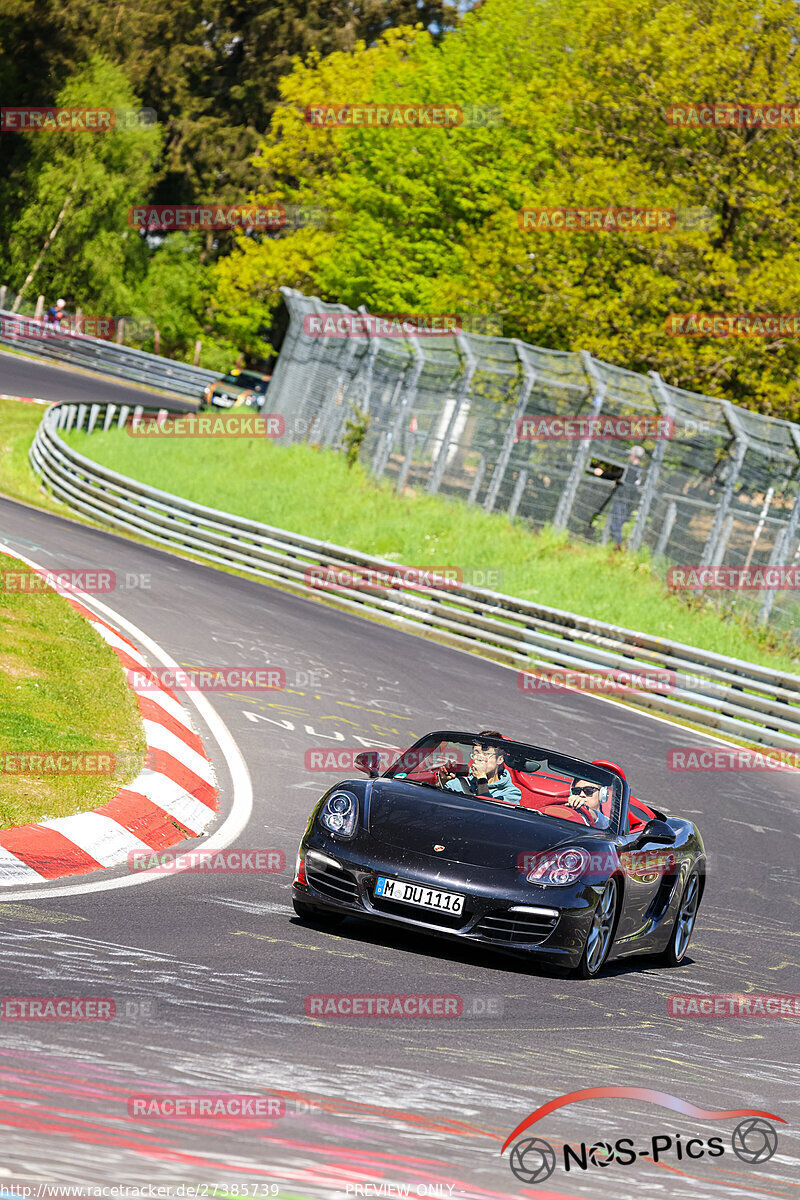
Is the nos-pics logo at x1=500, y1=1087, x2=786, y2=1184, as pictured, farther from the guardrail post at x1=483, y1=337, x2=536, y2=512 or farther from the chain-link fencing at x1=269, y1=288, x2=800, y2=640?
the guardrail post at x1=483, y1=337, x2=536, y2=512

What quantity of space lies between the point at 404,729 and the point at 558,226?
23.5 meters

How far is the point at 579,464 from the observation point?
1033 inches

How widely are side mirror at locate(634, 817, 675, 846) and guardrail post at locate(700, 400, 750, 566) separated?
598 inches

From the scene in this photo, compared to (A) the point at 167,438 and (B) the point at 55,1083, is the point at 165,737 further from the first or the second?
(A) the point at 167,438

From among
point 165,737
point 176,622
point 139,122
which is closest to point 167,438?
point 176,622

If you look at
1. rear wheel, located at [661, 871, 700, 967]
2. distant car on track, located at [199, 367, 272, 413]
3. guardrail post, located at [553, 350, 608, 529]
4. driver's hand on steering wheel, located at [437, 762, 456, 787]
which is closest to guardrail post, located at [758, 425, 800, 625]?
guardrail post, located at [553, 350, 608, 529]

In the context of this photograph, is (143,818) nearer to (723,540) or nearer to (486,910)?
(486,910)

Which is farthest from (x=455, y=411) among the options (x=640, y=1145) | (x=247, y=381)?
(x=640, y=1145)

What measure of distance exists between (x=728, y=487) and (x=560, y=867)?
1668 centimetres

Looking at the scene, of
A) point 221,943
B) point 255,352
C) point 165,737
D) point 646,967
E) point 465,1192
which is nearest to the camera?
point 465,1192

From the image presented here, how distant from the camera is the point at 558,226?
3625cm

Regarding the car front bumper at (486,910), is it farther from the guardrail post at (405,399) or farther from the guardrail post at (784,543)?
the guardrail post at (405,399)

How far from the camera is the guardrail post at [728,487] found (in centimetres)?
2342

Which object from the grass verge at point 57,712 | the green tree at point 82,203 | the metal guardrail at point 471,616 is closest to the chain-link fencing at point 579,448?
the metal guardrail at point 471,616
